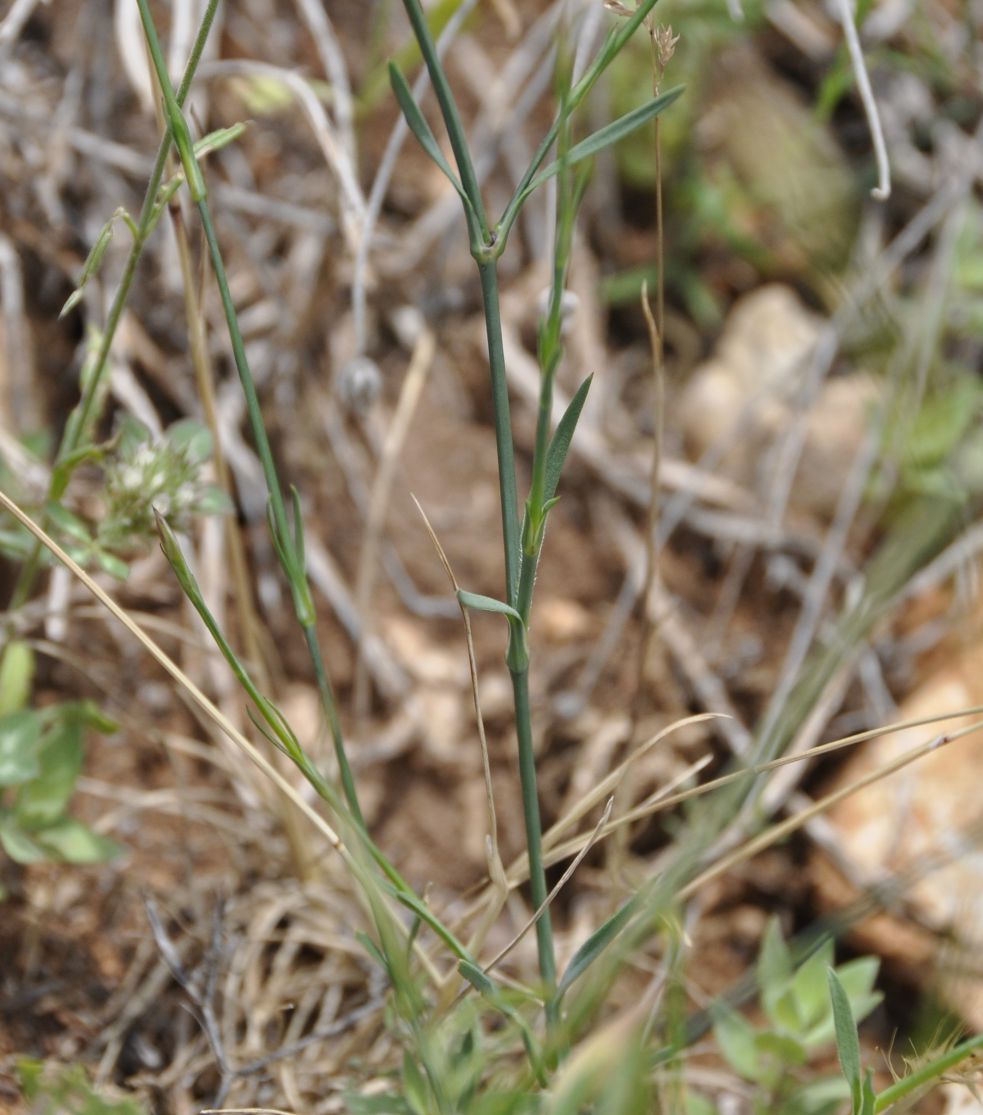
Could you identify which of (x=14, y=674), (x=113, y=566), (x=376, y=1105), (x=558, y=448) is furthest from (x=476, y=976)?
(x=14, y=674)

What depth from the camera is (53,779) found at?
1084 millimetres

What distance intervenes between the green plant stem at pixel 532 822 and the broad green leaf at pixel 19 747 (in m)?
0.47

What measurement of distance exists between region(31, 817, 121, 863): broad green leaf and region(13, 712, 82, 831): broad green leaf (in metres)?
0.01

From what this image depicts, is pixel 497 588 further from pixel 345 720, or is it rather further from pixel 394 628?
pixel 345 720

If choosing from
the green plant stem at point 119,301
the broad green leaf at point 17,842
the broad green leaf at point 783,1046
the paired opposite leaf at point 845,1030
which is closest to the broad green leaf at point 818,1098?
the broad green leaf at point 783,1046

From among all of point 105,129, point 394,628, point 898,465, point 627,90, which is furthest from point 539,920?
point 627,90

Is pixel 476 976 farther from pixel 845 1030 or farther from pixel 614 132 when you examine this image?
pixel 614 132

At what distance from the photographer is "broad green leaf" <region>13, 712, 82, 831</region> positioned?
107 centimetres

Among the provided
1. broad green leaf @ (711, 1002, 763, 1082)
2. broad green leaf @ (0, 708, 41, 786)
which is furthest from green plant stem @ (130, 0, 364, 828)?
broad green leaf @ (711, 1002, 763, 1082)

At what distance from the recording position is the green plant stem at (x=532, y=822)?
75 cm

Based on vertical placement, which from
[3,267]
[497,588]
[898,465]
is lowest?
[497,588]

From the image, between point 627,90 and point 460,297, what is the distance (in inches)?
17.2

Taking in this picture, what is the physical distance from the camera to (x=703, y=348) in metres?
1.90

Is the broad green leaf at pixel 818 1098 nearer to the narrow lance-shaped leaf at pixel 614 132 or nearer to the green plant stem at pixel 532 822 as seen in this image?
the green plant stem at pixel 532 822
